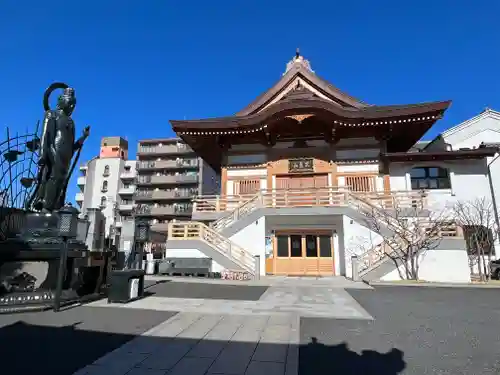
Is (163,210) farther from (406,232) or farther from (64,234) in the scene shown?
(64,234)

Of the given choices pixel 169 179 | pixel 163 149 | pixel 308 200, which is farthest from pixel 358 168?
pixel 163 149

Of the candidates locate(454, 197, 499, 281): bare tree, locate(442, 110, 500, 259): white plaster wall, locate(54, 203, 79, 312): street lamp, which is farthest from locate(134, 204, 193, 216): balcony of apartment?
locate(54, 203, 79, 312): street lamp

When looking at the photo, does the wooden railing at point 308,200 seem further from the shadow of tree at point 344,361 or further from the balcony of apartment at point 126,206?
the balcony of apartment at point 126,206

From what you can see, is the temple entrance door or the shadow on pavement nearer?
the shadow on pavement

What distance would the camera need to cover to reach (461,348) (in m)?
4.05

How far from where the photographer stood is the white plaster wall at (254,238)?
14.3 meters

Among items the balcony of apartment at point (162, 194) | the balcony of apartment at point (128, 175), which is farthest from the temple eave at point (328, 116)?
the balcony of apartment at point (128, 175)

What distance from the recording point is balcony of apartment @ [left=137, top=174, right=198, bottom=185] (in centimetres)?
5297

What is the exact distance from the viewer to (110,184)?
5578cm

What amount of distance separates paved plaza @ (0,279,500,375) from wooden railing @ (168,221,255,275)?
20.7 feet

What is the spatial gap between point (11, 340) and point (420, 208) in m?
14.9

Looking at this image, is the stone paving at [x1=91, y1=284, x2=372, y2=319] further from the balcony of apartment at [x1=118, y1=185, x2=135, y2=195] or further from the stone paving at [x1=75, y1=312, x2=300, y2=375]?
the balcony of apartment at [x1=118, y1=185, x2=135, y2=195]

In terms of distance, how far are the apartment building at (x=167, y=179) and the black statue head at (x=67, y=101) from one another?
4096cm

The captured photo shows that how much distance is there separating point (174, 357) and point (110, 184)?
57.9 m
